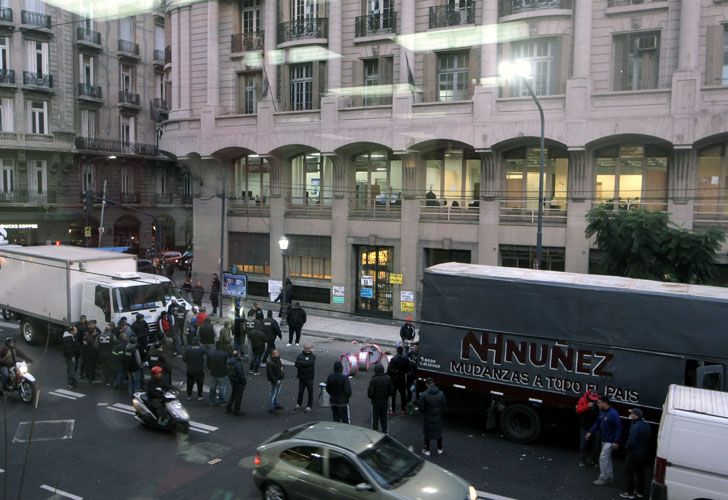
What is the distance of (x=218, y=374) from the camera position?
15.3m

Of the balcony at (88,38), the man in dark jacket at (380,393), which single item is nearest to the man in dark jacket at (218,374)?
the man in dark jacket at (380,393)

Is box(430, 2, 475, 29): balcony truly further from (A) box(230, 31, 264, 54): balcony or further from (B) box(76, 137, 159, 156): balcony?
(B) box(76, 137, 159, 156): balcony

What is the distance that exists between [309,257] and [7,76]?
2865 centimetres

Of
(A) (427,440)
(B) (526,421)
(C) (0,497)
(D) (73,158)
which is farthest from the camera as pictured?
(D) (73,158)

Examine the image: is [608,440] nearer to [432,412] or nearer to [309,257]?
[432,412]

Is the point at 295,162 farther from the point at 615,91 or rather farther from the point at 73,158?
the point at 73,158

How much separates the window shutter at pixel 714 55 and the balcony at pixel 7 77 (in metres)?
43.3

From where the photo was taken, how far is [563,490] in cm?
1113

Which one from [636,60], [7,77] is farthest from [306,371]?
[7,77]

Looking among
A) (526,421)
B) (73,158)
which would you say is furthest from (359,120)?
(73,158)

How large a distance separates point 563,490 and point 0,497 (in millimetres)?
9886

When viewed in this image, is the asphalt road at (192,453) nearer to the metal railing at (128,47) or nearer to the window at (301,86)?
the window at (301,86)

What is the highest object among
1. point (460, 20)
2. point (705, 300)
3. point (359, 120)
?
point (460, 20)

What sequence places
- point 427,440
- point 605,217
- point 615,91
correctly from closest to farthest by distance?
point 427,440 < point 605,217 < point 615,91
